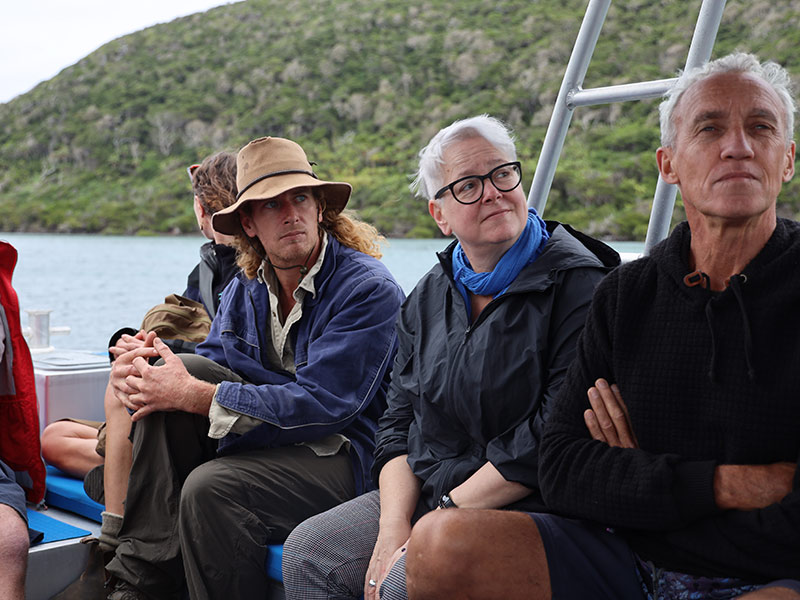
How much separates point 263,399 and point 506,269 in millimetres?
872

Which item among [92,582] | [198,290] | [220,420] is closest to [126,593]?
[92,582]

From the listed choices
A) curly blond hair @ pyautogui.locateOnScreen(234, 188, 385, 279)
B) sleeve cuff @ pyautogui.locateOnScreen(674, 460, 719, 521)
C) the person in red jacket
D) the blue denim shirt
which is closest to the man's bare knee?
the person in red jacket

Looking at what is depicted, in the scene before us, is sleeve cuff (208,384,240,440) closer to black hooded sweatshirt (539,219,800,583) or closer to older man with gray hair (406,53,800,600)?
older man with gray hair (406,53,800,600)

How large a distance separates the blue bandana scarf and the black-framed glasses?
12cm

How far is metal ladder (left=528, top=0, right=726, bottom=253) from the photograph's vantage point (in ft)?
7.77

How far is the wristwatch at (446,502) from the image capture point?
1939 millimetres

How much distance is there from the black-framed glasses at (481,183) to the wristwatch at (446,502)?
75cm

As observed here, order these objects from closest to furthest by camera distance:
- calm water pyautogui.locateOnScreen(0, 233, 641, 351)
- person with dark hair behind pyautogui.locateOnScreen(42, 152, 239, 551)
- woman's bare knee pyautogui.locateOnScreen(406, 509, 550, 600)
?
woman's bare knee pyautogui.locateOnScreen(406, 509, 550, 600)
person with dark hair behind pyautogui.locateOnScreen(42, 152, 239, 551)
calm water pyautogui.locateOnScreen(0, 233, 641, 351)

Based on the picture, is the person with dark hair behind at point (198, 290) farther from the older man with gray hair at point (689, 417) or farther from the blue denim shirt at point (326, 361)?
the older man with gray hair at point (689, 417)

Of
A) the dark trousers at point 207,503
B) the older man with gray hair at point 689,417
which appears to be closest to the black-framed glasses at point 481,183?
the older man with gray hair at point 689,417

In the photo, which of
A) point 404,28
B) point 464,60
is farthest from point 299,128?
point 464,60

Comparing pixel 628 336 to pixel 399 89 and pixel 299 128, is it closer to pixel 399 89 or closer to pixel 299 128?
pixel 399 89

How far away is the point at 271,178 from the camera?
273cm

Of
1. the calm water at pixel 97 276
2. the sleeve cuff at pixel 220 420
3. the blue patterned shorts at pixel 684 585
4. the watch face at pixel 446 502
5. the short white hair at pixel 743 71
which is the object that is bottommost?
the calm water at pixel 97 276
